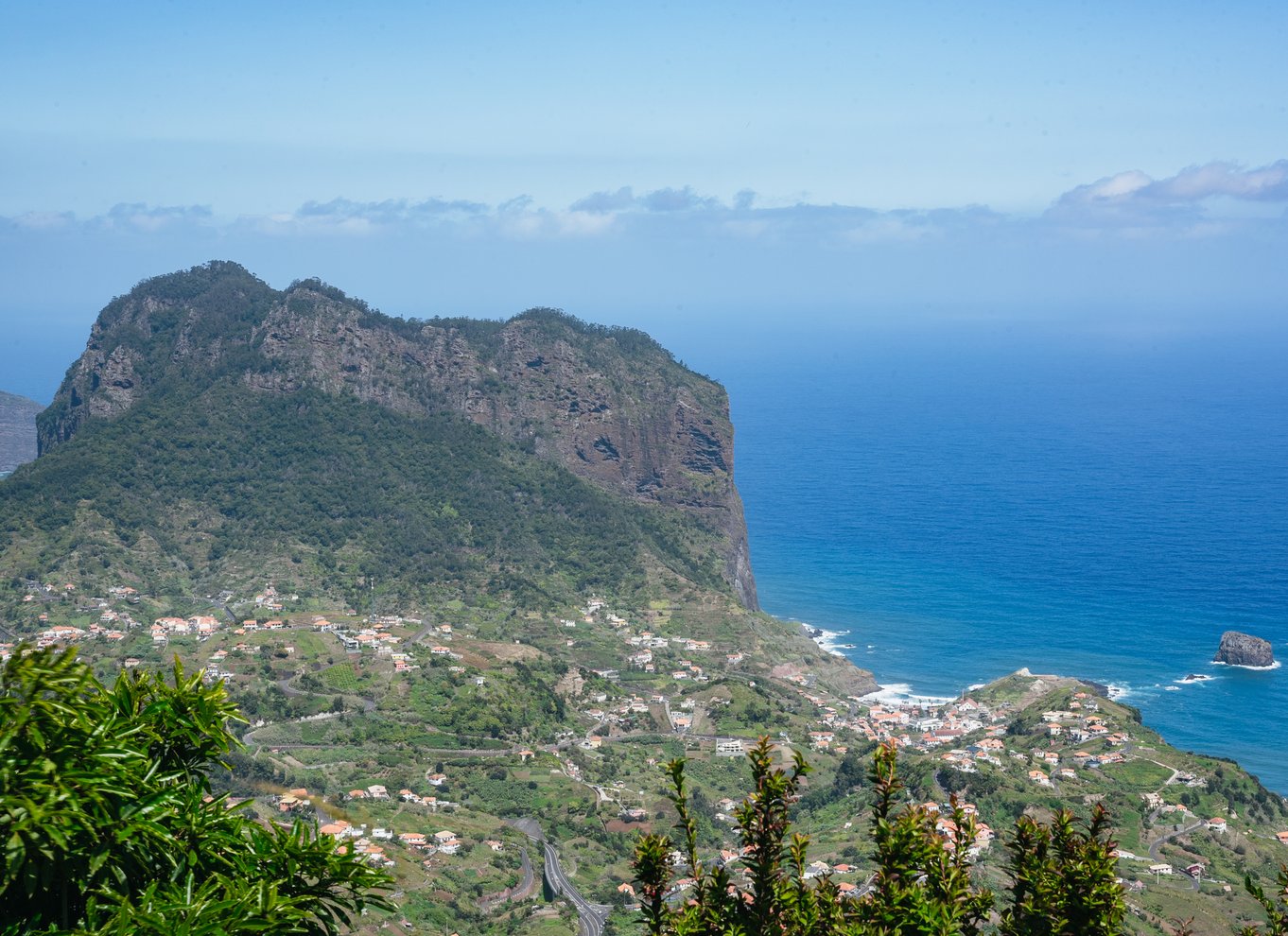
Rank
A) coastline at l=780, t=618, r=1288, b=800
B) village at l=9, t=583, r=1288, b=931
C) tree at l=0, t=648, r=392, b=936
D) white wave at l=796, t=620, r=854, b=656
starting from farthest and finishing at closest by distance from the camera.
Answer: white wave at l=796, t=620, r=854, b=656, coastline at l=780, t=618, r=1288, b=800, village at l=9, t=583, r=1288, b=931, tree at l=0, t=648, r=392, b=936

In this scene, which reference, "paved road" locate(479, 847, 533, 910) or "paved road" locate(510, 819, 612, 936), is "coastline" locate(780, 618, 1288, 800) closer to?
"paved road" locate(510, 819, 612, 936)

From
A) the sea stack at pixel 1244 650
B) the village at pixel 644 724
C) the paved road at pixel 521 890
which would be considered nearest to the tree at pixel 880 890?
the village at pixel 644 724

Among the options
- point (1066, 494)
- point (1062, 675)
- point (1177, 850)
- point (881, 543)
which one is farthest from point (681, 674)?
point (1066, 494)

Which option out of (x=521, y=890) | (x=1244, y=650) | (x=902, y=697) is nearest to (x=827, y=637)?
(x=902, y=697)

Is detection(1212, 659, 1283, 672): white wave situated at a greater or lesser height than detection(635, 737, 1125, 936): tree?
lesser

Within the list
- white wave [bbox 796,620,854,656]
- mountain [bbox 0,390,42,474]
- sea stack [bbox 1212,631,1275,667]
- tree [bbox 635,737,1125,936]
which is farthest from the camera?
mountain [bbox 0,390,42,474]

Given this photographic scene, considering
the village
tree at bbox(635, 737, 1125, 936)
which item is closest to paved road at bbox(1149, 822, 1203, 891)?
the village

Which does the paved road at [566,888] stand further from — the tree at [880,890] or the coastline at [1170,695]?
the coastline at [1170,695]
